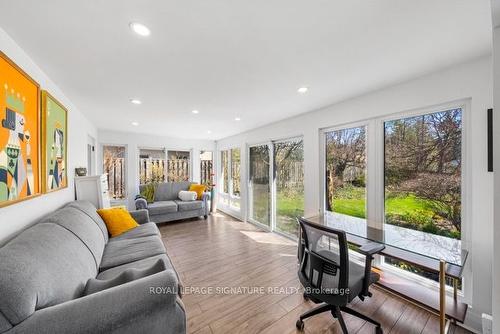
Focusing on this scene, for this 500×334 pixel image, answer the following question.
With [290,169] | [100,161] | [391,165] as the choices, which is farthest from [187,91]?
[100,161]

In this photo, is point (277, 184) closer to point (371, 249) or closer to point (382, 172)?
point (382, 172)

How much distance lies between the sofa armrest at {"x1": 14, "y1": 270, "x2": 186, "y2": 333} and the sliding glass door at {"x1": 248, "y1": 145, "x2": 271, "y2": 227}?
320cm

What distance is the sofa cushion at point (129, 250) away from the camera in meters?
1.84

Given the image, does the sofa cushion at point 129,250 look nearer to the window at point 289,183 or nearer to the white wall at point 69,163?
the white wall at point 69,163

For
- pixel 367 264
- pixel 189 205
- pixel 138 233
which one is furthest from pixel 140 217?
pixel 367 264

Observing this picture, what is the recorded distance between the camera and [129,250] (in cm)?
204

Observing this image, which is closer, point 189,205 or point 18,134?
point 18,134

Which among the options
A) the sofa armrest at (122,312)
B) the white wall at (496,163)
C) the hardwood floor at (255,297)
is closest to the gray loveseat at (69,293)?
the sofa armrest at (122,312)

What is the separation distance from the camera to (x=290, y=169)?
3732 millimetres

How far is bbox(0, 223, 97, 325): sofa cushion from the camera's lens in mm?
862

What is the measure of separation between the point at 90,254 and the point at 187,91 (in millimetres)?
1851

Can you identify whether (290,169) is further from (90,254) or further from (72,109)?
(72,109)

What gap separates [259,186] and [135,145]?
3.44m

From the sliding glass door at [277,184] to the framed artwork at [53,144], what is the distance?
3.13 meters
